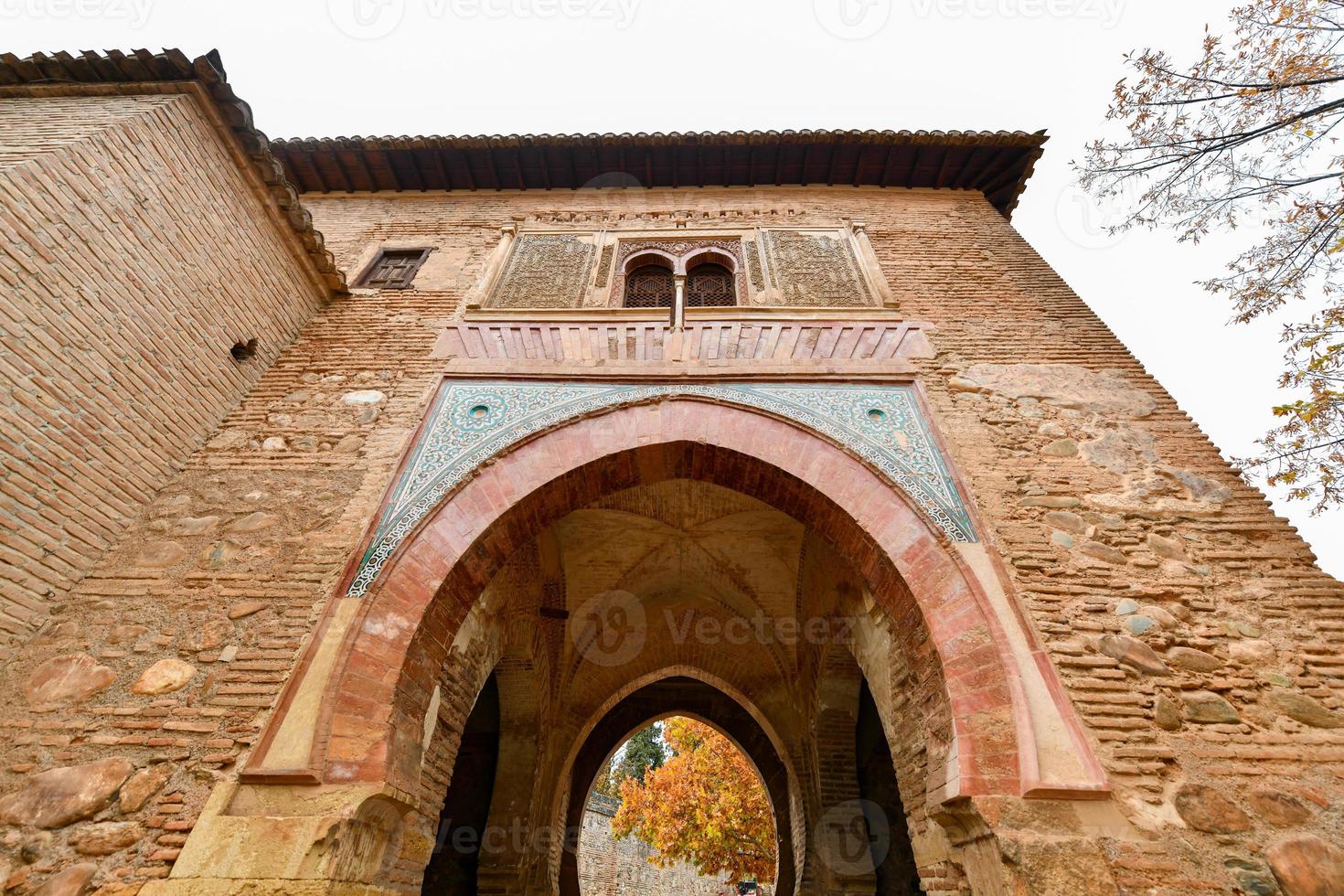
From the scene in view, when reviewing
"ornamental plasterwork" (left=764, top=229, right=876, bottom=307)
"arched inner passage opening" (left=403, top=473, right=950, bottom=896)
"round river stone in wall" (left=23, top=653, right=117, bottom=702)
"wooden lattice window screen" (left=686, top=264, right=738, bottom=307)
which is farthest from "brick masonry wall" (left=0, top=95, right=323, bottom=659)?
"ornamental plasterwork" (left=764, top=229, right=876, bottom=307)

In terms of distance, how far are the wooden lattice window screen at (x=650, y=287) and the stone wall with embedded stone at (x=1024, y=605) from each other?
1.89 meters

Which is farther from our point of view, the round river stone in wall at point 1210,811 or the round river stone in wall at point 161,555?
the round river stone in wall at point 161,555

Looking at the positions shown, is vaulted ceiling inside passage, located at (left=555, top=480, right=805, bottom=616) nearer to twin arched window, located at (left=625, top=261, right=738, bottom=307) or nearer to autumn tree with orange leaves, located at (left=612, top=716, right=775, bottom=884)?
twin arched window, located at (left=625, top=261, right=738, bottom=307)

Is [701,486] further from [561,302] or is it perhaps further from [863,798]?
[863,798]

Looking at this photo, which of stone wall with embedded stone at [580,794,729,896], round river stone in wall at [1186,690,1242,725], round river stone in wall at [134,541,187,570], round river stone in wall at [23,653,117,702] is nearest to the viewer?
round river stone in wall at [1186,690,1242,725]

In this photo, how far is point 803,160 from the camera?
7.00 meters

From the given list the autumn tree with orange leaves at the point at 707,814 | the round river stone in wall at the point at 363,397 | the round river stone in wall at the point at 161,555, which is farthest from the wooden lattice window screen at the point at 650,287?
the autumn tree with orange leaves at the point at 707,814

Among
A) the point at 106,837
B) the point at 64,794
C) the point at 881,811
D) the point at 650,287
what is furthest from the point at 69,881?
the point at 881,811

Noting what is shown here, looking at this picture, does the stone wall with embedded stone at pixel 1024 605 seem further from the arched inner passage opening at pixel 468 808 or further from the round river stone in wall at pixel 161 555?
the arched inner passage opening at pixel 468 808

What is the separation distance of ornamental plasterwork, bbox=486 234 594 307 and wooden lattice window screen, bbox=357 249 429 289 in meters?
0.98

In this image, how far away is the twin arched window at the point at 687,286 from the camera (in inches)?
229

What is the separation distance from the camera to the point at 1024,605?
3188 mm

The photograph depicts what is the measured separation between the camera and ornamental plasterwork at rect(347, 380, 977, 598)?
11.9ft

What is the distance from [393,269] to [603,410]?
11.4ft
